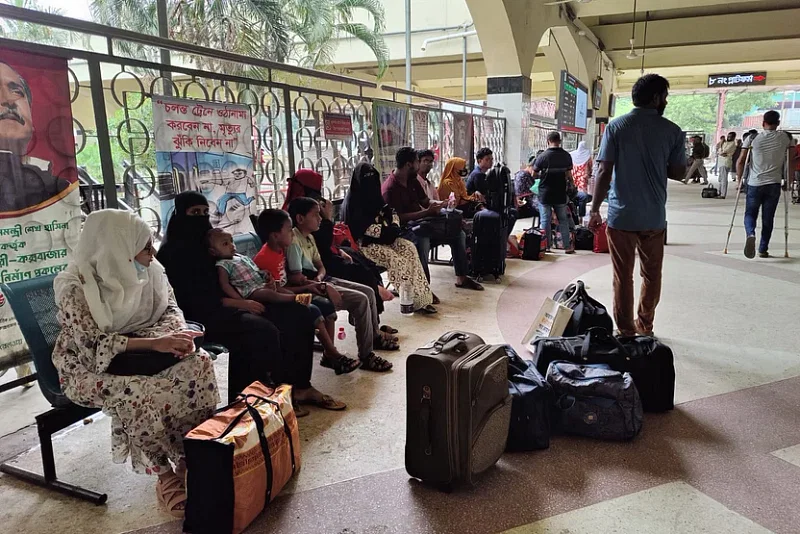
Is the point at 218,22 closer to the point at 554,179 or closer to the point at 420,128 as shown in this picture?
the point at 420,128

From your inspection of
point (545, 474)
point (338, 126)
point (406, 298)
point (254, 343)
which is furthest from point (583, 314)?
point (338, 126)

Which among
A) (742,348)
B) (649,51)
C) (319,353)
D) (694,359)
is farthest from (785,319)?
(649,51)

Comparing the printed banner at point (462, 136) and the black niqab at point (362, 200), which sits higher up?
the printed banner at point (462, 136)

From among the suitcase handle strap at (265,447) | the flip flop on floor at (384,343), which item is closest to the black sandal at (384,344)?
the flip flop on floor at (384,343)

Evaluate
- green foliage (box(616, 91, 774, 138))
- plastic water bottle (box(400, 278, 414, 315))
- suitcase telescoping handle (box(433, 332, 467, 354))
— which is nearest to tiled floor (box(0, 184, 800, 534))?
suitcase telescoping handle (box(433, 332, 467, 354))

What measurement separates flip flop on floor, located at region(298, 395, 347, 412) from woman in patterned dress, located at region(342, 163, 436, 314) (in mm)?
1455

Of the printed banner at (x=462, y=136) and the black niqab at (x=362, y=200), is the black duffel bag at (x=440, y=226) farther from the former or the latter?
the printed banner at (x=462, y=136)

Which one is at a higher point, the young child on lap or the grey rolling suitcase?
the young child on lap

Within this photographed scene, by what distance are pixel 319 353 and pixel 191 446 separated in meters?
1.77

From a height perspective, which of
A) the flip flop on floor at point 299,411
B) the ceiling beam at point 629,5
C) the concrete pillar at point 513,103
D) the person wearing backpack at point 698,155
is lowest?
the flip flop on floor at point 299,411

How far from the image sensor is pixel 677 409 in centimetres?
273

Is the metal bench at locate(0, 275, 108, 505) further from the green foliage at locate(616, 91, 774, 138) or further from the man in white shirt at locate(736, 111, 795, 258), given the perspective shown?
the green foliage at locate(616, 91, 774, 138)

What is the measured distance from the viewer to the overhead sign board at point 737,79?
1722 centimetres

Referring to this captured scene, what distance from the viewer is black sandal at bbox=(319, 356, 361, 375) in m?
3.18
